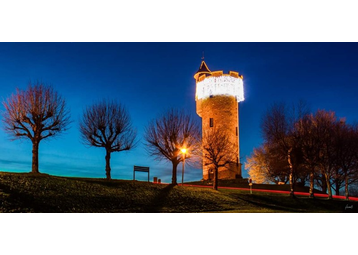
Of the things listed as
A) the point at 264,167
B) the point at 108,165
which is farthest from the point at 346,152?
the point at 108,165

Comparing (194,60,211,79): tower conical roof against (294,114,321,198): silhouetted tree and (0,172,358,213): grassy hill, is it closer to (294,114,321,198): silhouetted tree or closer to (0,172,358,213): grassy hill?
(294,114,321,198): silhouetted tree

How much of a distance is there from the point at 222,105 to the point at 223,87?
8.92ft

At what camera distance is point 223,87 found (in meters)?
49.8

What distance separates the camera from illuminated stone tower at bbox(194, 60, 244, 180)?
1903 inches

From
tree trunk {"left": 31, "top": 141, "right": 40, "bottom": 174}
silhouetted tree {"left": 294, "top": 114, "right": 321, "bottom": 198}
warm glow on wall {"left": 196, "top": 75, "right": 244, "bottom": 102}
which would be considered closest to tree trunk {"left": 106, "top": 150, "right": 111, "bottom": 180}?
tree trunk {"left": 31, "top": 141, "right": 40, "bottom": 174}

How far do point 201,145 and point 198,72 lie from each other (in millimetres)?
25171

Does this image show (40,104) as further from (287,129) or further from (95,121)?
(287,129)

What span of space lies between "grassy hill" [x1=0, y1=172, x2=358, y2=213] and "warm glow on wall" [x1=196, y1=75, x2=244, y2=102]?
25.4 meters

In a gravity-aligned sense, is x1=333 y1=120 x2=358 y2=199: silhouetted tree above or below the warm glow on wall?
below

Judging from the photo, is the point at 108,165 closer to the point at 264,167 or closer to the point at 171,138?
the point at 171,138

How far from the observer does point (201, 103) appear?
170 feet

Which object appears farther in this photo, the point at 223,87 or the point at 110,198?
the point at 223,87

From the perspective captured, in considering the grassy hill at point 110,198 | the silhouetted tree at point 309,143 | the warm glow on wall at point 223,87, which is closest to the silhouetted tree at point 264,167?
the warm glow on wall at point 223,87

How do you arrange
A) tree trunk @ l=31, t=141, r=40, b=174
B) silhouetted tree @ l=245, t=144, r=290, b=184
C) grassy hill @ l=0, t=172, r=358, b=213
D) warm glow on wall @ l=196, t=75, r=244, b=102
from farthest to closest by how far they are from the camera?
warm glow on wall @ l=196, t=75, r=244, b=102
silhouetted tree @ l=245, t=144, r=290, b=184
tree trunk @ l=31, t=141, r=40, b=174
grassy hill @ l=0, t=172, r=358, b=213
